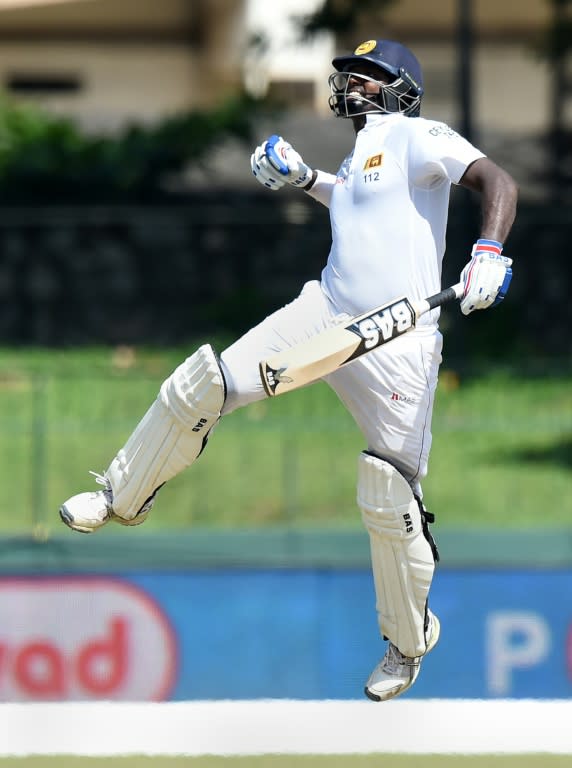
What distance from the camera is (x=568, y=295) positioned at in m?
16.6

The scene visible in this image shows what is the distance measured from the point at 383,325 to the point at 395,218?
436mm

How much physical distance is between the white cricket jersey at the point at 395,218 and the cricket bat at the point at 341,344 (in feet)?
0.61

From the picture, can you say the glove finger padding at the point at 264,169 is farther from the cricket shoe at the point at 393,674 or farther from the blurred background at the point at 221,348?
the blurred background at the point at 221,348

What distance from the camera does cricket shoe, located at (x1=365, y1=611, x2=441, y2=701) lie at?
18.9ft

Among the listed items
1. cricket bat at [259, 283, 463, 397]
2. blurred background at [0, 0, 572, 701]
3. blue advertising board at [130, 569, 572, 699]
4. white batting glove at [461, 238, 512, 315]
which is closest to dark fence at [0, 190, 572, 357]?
blurred background at [0, 0, 572, 701]

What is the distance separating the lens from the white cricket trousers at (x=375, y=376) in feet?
17.7

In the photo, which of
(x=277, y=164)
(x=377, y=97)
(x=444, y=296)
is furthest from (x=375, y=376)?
(x=377, y=97)

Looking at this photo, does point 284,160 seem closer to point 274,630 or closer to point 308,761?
point 308,761

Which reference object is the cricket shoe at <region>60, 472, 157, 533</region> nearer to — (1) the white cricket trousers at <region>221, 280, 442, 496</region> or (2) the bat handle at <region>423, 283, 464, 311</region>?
(1) the white cricket trousers at <region>221, 280, 442, 496</region>

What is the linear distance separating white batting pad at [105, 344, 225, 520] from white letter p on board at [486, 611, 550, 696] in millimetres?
3353

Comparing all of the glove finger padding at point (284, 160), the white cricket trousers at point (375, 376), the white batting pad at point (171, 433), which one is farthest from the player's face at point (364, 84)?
the white batting pad at point (171, 433)

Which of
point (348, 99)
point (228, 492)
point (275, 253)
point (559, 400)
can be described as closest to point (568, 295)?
point (275, 253)

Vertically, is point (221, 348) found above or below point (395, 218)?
below

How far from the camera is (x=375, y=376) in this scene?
544 cm
